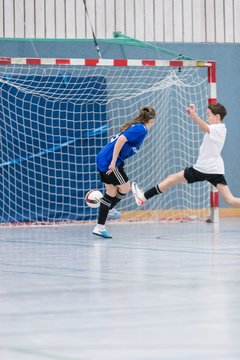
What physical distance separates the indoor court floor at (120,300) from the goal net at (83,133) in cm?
499

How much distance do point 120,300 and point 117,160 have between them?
612cm

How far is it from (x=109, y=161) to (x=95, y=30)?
5.36 metres

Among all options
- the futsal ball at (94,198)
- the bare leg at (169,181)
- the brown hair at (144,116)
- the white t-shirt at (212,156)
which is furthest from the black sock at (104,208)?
the white t-shirt at (212,156)

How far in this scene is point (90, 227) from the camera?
47.4 feet

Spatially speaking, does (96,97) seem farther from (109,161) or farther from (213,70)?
(109,161)

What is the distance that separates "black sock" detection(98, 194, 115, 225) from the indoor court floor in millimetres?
877

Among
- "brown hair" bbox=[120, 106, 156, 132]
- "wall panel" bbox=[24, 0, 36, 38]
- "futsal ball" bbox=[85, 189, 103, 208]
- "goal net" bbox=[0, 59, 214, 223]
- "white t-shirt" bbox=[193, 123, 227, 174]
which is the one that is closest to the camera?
"brown hair" bbox=[120, 106, 156, 132]

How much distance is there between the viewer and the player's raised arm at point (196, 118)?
11773 mm

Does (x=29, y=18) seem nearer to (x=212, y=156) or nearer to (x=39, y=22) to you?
(x=39, y=22)

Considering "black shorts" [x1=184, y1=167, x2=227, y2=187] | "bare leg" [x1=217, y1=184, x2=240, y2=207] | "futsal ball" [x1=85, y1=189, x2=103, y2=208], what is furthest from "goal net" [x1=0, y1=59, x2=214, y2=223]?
"futsal ball" [x1=85, y1=189, x2=103, y2=208]

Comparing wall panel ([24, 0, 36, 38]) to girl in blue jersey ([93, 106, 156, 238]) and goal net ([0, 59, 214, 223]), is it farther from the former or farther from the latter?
girl in blue jersey ([93, 106, 156, 238])

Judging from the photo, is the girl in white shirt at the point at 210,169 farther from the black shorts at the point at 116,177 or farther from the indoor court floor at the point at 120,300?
the indoor court floor at the point at 120,300

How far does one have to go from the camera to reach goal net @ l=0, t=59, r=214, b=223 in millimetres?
15477

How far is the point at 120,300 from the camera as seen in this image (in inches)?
220
